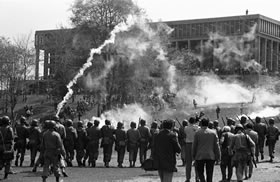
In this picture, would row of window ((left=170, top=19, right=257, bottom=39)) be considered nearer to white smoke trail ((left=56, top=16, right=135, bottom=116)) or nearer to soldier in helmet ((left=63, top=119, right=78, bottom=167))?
white smoke trail ((left=56, top=16, right=135, bottom=116))

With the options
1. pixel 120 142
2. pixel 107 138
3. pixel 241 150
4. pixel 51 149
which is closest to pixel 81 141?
pixel 107 138

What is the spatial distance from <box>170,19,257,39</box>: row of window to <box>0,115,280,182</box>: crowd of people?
71.6 meters

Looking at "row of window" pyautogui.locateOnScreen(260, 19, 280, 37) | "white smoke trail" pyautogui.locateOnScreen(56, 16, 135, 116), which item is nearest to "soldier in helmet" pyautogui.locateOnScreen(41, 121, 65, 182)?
"white smoke trail" pyautogui.locateOnScreen(56, 16, 135, 116)

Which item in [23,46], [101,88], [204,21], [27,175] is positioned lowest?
[27,175]

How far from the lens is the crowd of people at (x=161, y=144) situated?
577 inches

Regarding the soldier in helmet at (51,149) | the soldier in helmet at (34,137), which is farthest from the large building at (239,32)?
the soldier in helmet at (51,149)

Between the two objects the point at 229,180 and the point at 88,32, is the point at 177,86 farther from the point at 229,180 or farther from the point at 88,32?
the point at 229,180

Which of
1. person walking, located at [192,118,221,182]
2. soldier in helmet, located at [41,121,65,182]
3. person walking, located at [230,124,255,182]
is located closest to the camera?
person walking, located at [192,118,221,182]

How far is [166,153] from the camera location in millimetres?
14508

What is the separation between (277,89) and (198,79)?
358 inches

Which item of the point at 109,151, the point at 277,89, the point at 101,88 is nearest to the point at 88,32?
the point at 101,88

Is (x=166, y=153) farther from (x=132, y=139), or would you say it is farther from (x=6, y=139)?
(x=132, y=139)

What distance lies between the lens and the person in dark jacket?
14.4m

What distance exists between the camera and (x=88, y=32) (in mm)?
62688
